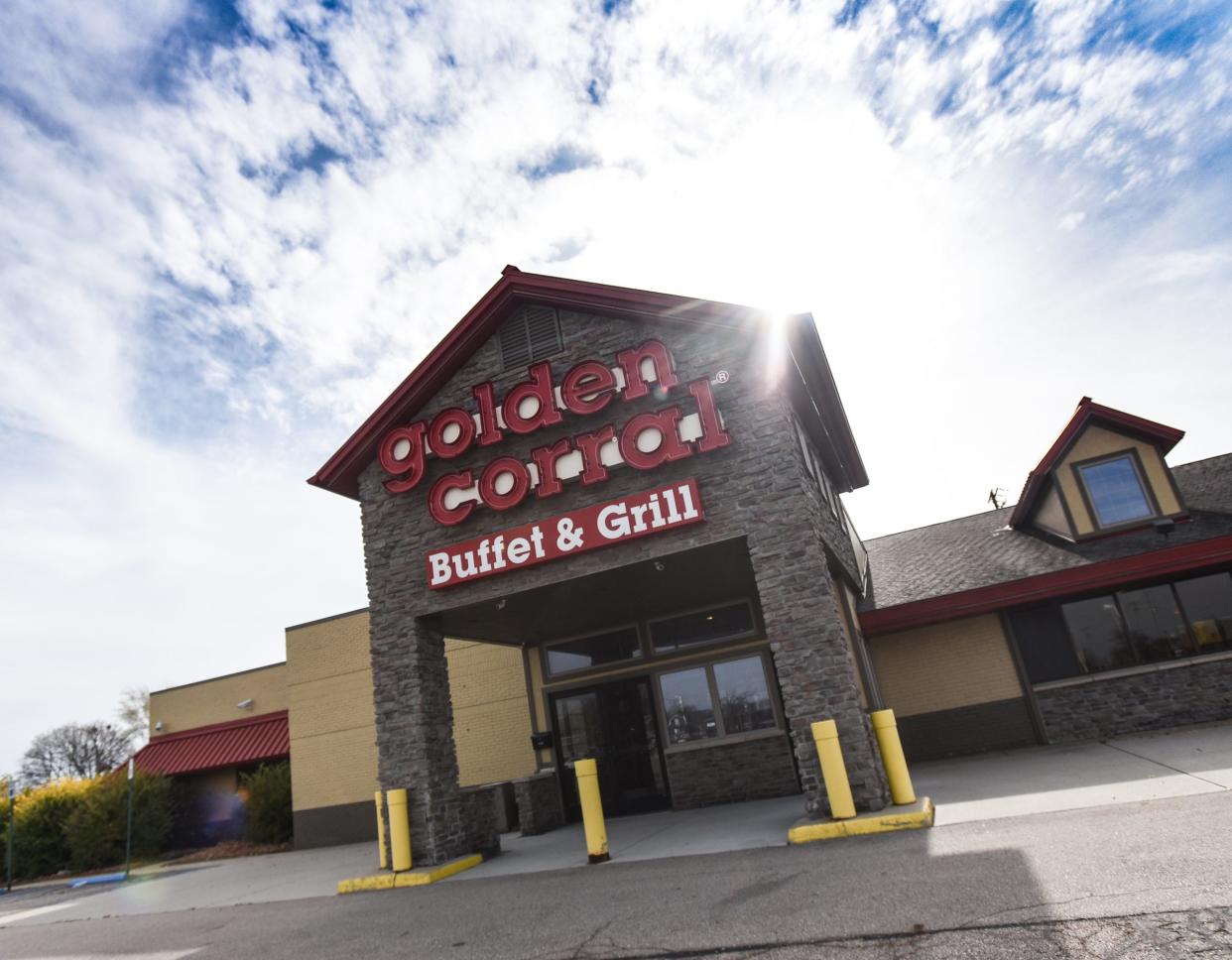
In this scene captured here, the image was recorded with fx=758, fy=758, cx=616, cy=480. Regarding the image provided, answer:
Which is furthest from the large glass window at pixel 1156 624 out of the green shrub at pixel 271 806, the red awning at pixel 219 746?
the red awning at pixel 219 746

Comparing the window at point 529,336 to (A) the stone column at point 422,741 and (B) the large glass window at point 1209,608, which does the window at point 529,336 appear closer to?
(A) the stone column at point 422,741

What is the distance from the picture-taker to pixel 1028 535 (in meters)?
16.9

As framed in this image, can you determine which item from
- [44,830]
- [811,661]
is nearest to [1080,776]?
[811,661]

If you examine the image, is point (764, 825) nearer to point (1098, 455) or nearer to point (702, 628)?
point (702, 628)

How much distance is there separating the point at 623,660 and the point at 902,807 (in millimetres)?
7067

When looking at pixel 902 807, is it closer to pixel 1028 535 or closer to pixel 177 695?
pixel 1028 535

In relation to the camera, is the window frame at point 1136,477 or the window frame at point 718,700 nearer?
the window frame at point 718,700

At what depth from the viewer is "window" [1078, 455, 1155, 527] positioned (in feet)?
50.0

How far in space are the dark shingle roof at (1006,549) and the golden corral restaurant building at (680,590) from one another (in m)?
0.10

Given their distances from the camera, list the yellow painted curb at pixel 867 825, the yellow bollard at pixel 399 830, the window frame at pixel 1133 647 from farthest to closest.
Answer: the window frame at pixel 1133 647 → the yellow bollard at pixel 399 830 → the yellow painted curb at pixel 867 825

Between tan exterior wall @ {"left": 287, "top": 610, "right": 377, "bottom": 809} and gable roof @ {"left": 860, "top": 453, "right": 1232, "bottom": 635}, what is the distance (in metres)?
11.8

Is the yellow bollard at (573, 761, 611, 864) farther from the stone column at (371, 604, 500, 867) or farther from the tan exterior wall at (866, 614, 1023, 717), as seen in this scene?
the tan exterior wall at (866, 614, 1023, 717)

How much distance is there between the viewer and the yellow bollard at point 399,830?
34.9 feet

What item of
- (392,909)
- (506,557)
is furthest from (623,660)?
(392,909)
